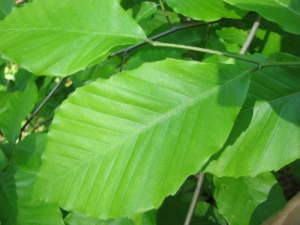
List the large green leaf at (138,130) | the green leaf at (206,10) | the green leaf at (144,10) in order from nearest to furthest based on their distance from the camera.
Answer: the large green leaf at (138,130)
the green leaf at (206,10)
the green leaf at (144,10)

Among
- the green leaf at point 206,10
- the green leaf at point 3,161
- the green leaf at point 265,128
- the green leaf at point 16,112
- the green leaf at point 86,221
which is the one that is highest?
the green leaf at point 206,10

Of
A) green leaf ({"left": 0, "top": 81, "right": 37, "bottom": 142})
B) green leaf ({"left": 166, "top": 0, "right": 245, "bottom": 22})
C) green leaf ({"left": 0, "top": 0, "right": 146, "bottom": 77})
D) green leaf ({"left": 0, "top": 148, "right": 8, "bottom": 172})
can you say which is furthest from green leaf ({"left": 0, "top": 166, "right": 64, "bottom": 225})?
green leaf ({"left": 166, "top": 0, "right": 245, "bottom": 22})

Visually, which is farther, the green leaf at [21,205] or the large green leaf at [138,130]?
the green leaf at [21,205]

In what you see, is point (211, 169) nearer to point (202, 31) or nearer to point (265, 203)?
point (265, 203)

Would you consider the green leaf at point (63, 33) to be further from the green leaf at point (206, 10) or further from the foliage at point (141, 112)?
the green leaf at point (206, 10)

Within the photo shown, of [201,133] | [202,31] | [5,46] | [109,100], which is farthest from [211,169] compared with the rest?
[202,31]

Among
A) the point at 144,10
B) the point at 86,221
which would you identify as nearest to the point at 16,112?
the point at 86,221

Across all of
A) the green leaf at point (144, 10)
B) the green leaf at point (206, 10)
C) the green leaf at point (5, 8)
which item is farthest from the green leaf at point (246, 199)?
the green leaf at point (5, 8)
